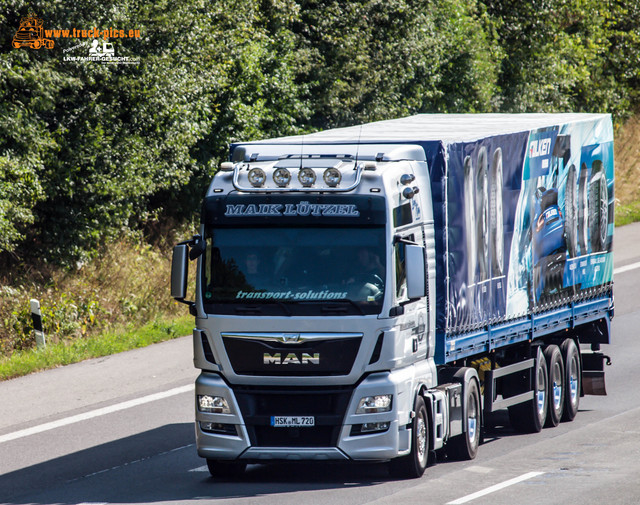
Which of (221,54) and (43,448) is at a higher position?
(221,54)

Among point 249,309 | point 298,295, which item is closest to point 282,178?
point 298,295

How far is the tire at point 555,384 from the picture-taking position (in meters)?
15.2

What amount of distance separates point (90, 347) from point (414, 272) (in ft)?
31.2

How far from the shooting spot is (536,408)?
14.8 m

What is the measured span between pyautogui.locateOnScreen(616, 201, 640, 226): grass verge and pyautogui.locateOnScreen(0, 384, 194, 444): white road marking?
2027 centimetres

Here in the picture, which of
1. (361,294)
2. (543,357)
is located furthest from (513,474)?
(543,357)

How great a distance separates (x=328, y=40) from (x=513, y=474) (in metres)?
17.1

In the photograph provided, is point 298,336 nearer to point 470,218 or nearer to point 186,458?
point 470,218

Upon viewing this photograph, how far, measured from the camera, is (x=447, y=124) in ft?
49.4

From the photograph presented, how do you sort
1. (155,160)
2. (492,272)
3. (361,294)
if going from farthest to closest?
(155,160), (492,272), (361,294)

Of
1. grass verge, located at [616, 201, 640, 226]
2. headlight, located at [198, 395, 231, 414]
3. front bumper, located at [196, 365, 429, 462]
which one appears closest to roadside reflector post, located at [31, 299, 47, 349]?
headlight, located at [198, 395, 231, 414]

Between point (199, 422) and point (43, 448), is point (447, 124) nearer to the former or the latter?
point (199, 422)

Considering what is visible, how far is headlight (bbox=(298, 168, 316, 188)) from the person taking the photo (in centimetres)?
1164

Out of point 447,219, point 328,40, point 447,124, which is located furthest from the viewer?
point 328,40
